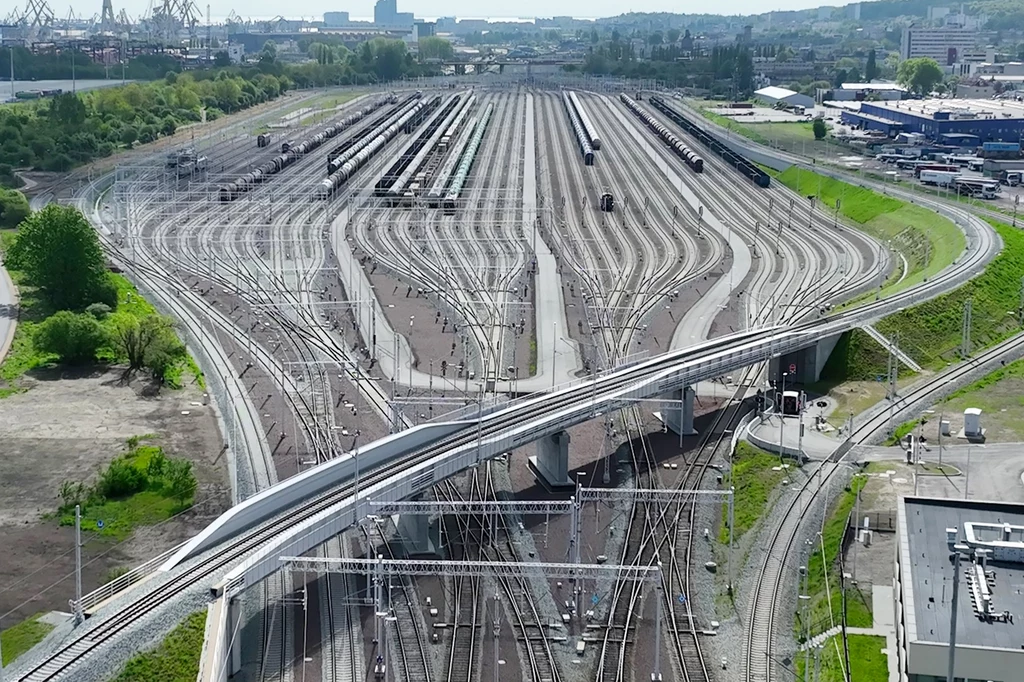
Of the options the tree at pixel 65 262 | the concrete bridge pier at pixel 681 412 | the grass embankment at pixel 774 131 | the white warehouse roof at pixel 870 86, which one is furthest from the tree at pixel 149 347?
the white warehouse roof at pixel 870 86

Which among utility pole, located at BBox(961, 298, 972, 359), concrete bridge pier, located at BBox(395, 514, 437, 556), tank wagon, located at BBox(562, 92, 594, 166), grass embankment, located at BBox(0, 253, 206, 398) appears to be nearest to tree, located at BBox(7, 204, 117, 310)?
grass embankment, located at BBox(0, 253, 206, 398)

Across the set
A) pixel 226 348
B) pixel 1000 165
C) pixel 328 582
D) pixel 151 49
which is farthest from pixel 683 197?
pixel 151 49

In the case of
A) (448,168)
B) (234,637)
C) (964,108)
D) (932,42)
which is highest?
(932,42)

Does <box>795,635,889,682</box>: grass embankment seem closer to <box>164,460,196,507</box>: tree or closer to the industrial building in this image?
the industrial building

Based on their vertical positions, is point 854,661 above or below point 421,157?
below

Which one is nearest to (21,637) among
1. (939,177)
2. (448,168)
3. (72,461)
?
(72,461)

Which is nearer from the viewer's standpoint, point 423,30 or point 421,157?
point 421,157

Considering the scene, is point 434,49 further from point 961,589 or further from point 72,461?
point 961,589
